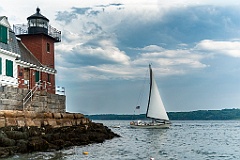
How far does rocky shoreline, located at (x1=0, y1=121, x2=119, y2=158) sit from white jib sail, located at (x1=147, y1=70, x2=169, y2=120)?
28.4 metres

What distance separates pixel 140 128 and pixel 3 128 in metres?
43.0

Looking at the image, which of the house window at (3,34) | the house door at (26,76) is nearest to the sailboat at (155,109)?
the house door at (26,76)

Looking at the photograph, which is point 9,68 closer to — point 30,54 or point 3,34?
point 3,34

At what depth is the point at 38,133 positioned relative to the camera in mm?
25172

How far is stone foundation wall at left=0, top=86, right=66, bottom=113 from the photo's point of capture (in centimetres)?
2672

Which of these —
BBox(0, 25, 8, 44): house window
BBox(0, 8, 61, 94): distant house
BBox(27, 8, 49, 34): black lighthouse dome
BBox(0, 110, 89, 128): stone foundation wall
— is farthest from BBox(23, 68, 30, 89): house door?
BBox(27, 8, 49, 34): black lighthouse dome

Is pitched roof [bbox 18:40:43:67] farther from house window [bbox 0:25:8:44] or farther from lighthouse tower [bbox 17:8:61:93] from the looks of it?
house window [bbox 0:25:8:44]

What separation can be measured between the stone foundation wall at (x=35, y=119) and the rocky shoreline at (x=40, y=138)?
0.67 m

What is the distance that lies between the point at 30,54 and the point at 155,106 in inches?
1170

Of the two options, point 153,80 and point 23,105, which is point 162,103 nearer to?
point 153,80

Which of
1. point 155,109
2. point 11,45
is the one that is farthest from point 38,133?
point 155,109

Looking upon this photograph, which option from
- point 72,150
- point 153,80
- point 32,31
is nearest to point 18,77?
point 32,31

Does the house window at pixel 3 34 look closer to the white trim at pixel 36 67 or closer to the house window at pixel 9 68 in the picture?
the house window at pixel 9 68

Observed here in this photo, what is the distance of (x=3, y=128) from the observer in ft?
75.5
